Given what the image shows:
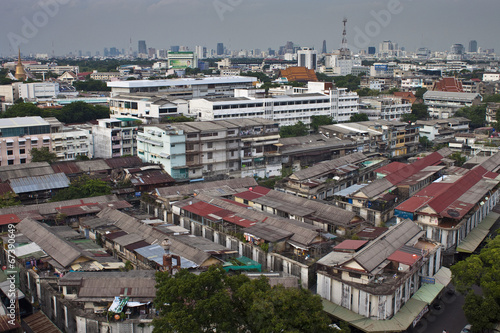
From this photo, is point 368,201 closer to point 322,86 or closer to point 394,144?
point 394,144

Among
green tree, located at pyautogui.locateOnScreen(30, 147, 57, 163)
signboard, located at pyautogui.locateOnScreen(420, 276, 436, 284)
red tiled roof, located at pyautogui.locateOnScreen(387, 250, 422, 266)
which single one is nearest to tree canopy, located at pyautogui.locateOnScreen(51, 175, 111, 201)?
green tree, located at pyautogui.locateOnScreen(30, 147, 57, 163)

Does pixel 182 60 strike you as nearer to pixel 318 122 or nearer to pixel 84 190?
pixel 318 122

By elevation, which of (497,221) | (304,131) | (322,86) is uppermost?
(322,86)

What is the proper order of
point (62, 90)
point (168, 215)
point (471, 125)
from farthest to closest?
1. point (62, 90)
2. point (471, 125)
3. point (168, 215)

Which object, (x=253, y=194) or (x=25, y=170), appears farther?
(x=25, y=170)

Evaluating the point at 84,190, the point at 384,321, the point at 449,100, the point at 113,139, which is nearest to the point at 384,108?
the point at 449,100

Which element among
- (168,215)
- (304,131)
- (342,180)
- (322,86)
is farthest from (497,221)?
(322,86)

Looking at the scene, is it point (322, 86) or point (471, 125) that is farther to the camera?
point (471, 125)
